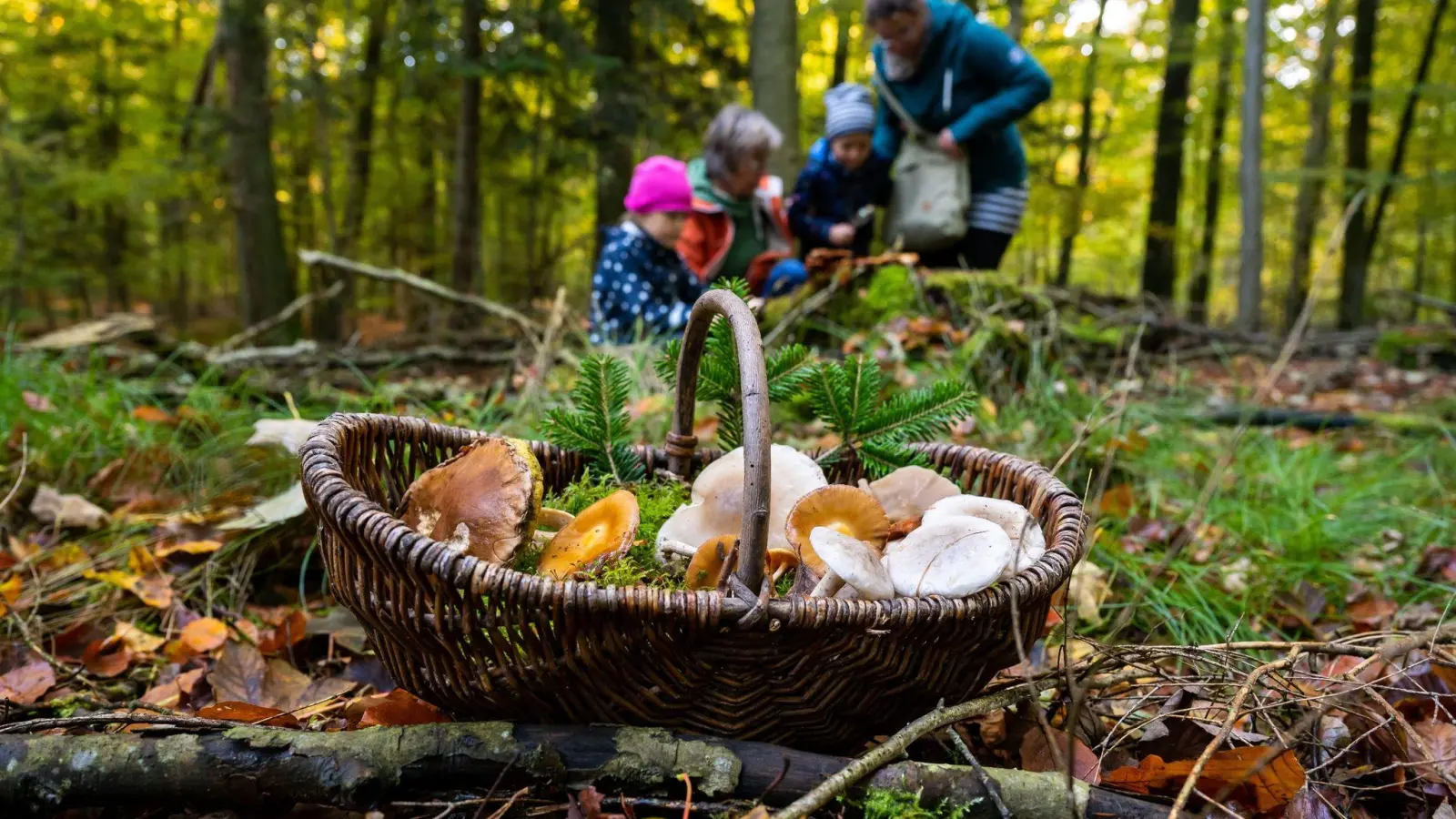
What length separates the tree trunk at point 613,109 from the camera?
21.0ft

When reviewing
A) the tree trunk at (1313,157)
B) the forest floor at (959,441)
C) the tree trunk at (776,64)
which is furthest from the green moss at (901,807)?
the tree trunk at (1313,157)

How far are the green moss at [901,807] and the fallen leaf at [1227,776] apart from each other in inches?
10.0

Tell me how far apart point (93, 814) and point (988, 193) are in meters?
4.23

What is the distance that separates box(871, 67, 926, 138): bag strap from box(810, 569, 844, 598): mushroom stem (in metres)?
3.47

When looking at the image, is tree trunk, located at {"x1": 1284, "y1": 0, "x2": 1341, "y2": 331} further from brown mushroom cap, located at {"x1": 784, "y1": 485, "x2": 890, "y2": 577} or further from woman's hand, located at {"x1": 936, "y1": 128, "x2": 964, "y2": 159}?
brown mushroom cap, located at {"x1": 784, "y1": 485, "x2": 890, "y2": 577}

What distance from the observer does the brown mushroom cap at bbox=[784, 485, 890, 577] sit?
3.83 feet

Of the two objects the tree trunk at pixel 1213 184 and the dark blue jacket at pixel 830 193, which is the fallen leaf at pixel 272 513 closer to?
the dark blue jacket at pixel 830 193

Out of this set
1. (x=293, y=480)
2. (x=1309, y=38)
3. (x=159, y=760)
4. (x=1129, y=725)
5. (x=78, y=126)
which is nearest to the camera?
(x=159, y=760)

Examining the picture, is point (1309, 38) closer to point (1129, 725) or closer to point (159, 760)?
point (1129, 725)

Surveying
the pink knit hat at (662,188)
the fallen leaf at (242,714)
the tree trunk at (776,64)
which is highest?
the tree trunk at (776,64)

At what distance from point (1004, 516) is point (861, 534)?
21 centimetres

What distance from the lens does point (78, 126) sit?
9.59 meters

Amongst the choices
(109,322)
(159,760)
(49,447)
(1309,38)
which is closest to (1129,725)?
(159,760)

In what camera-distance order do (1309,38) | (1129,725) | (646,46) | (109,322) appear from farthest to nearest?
1. (1309,38)
2. (646,46)
3. (109,322)
4. (1129,725)
